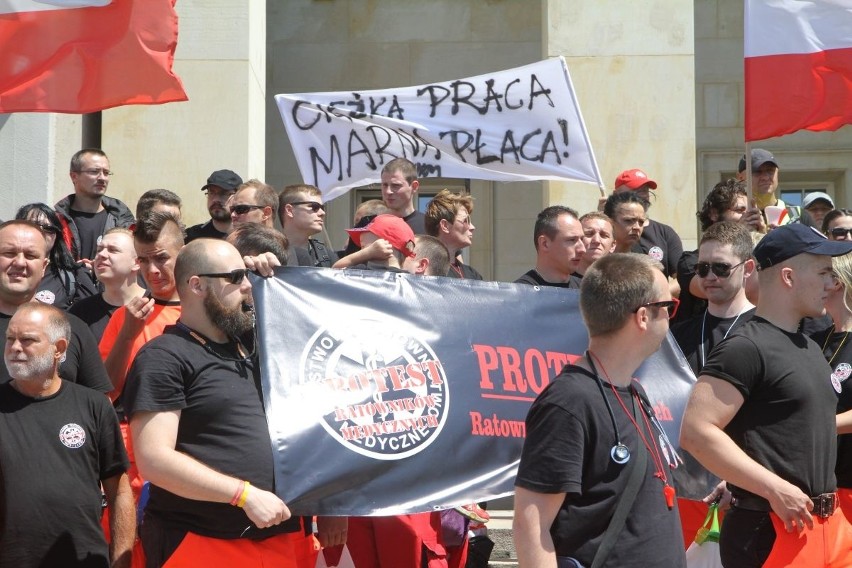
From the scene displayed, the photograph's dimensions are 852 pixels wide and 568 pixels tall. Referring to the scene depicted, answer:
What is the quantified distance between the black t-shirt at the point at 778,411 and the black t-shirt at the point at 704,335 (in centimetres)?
164

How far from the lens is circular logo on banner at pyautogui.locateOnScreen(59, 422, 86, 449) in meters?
5.16

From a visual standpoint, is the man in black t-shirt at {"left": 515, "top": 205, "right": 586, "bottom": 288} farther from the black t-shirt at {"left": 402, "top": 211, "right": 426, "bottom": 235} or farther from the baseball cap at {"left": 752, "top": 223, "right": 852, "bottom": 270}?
the baseball cap at {"left": 752, "top": 223, "right": 852, "bottom": 270}

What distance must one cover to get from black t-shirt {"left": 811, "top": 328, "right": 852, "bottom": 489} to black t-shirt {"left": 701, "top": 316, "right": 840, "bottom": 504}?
0.84 m

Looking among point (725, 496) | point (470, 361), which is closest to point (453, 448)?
point (470, 361)

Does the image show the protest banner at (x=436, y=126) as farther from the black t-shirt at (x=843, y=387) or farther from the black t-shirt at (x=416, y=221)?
the black t-shirt at (x=843, y=387)

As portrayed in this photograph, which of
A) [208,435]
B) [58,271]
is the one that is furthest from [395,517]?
[58,271]

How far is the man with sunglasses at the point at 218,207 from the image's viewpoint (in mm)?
8672

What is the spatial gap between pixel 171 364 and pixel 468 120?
5168mm

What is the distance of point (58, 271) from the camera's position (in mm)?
7648

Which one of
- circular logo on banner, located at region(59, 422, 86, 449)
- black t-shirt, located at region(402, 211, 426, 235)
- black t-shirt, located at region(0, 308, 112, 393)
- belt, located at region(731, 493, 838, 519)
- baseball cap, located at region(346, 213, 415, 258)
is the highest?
black t-shirt, located at region(402, 211, 426, 235)

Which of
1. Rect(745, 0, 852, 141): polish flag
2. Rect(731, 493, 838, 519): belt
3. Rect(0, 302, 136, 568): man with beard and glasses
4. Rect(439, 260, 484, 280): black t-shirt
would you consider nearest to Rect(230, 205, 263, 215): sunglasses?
Rect(439, 260, 484, 280): black t-shirt

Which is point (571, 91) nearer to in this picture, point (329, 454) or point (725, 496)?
point (725, 496)

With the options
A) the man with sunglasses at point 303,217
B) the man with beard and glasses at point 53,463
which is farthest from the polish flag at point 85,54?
the man with beard and glasses at point 53,463

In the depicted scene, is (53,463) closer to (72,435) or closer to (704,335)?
(72,435)
